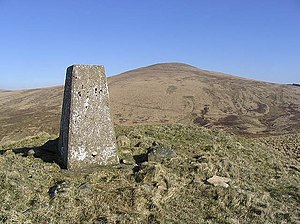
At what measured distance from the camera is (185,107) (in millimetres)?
71000

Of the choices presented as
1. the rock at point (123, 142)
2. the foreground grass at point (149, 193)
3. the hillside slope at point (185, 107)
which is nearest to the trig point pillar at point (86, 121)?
the foreground grass at point (149, 193)

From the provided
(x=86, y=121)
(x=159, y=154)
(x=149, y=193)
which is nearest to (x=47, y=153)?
(x=86, y=121)

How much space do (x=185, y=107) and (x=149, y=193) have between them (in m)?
62.9

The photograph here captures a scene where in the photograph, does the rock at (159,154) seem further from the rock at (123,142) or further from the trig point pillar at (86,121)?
the rock at (123,142)

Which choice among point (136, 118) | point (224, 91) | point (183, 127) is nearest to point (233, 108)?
point (224, 91)

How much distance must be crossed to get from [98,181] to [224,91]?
82.4m

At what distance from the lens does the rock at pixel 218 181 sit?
10158 millimetres

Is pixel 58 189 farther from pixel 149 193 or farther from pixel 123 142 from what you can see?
pixel 123 142

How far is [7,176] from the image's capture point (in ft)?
28.7

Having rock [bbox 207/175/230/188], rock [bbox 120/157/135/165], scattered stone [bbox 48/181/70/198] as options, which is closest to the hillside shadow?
rock [bbox 120/157/135/165]

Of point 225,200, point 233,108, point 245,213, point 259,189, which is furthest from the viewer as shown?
point 233,108

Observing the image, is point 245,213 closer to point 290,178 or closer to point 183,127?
point 290,178

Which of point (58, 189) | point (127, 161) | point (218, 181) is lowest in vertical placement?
point (218, 181)

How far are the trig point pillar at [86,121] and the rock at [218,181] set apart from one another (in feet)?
11.9
